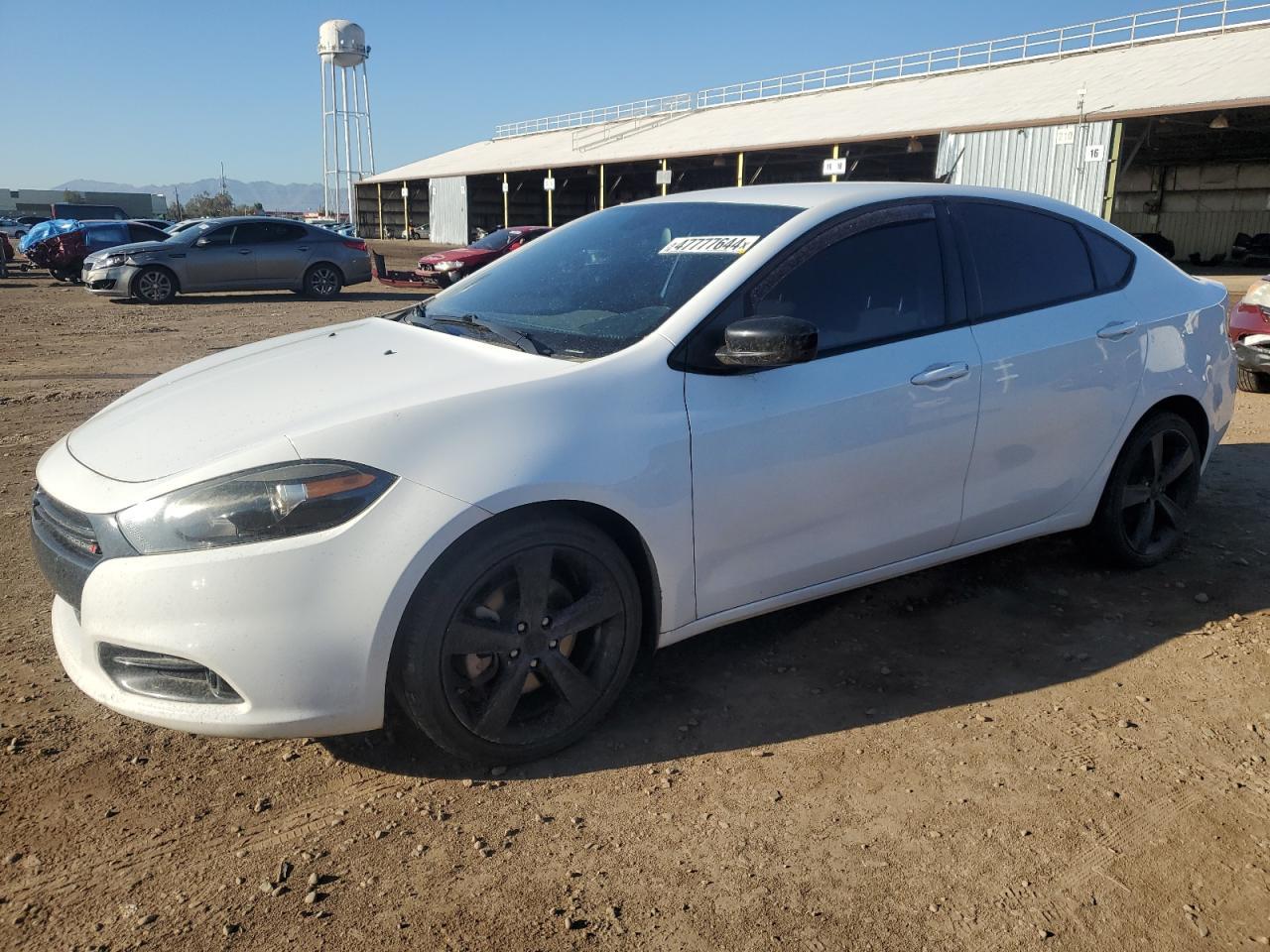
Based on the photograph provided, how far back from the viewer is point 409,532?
2.43 m

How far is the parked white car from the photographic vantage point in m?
2.41

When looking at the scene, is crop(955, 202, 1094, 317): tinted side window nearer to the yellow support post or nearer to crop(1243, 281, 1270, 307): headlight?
crop(1243, 281, 1270, 307): headlight

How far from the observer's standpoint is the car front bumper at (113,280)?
16.0 m

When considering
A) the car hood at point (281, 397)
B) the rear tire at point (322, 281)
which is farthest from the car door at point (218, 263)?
the car hood at point (281, 397)

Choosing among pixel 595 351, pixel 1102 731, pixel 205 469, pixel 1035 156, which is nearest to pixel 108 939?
pixel 205 469

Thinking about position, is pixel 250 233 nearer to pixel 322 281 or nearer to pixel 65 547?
pixel 322 281

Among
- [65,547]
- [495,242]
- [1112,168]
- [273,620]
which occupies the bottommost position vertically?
[273,620]

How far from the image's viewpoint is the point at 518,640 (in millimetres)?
2670

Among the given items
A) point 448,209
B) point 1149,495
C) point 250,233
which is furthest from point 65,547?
point 448,209

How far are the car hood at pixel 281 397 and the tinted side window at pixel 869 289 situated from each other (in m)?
0.89

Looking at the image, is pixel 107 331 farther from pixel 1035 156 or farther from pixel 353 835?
pixel 1035 156

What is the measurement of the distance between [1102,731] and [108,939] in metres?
2.73

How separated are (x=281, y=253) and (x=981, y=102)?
822 inches

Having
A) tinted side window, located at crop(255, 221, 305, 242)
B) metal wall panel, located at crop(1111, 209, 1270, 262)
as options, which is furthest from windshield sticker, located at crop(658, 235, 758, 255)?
metal wall panel, located at crop(1111, 209, 1270, 262)
